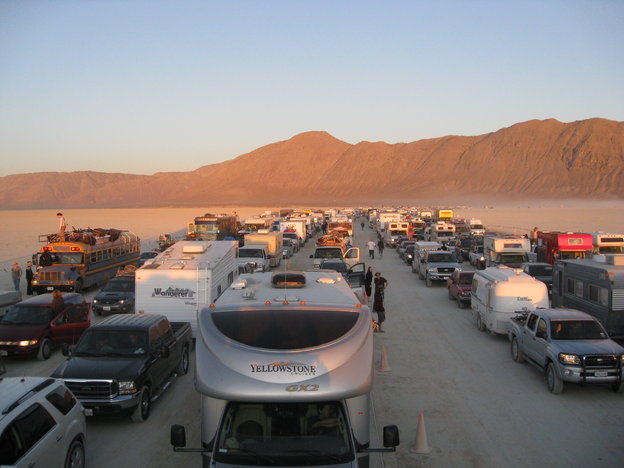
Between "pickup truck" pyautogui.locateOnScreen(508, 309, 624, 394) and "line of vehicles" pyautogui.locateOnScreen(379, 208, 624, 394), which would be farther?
"line of vehicles" pyautogui.locateOnScreen(379, 208, 624, 394)

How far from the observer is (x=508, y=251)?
2878 centimetres

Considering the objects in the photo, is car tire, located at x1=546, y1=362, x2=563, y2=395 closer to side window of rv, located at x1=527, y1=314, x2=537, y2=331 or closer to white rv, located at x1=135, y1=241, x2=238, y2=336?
side window of rv, located at x1=527, y1=314, x2=537, y2=331

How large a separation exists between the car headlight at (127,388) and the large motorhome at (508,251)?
21.9m

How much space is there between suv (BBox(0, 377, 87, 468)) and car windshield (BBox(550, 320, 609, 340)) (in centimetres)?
928

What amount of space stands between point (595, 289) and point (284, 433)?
11.8 meters

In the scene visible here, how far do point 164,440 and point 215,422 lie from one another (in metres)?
3.76

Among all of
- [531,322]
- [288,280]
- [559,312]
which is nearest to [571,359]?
[559,312]

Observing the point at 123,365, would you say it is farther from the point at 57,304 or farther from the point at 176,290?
the point at 57,304

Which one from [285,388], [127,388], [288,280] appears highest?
[288,280]

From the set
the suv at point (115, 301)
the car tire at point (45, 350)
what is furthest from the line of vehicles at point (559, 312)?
the suv at point (115, 301)

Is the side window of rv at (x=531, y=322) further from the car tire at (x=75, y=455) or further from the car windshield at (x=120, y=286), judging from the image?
the car windshield at (x=120, y=286)

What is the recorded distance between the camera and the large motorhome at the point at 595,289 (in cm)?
1398

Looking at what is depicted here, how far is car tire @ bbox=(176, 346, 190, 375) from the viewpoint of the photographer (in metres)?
12.7

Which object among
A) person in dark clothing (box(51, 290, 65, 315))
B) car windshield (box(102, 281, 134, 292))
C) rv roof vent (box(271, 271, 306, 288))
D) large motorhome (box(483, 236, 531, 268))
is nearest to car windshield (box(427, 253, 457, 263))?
large motorhome (box(483, 236, 531, 268))
